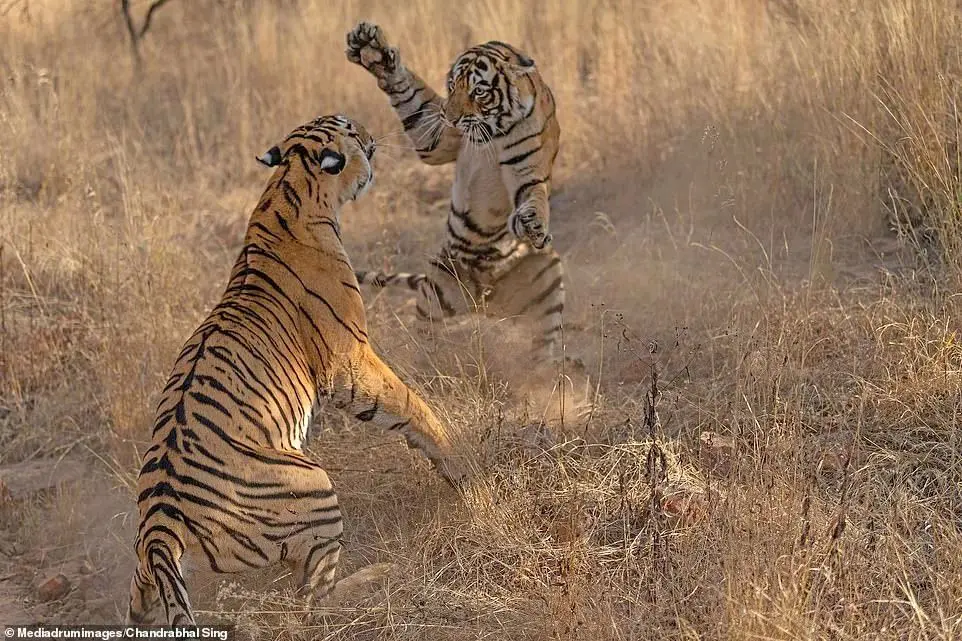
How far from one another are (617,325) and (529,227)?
3.84ft

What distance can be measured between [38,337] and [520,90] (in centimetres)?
279

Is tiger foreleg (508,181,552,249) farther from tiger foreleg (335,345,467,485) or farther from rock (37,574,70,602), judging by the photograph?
rock (37,574,70,602)

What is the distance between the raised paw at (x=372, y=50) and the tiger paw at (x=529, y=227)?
2.93 ft

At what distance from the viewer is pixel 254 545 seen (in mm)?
3641

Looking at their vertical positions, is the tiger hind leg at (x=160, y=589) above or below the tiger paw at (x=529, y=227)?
below

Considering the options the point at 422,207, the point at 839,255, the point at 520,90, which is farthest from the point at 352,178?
the point at 422,207

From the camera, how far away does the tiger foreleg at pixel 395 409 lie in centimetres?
437

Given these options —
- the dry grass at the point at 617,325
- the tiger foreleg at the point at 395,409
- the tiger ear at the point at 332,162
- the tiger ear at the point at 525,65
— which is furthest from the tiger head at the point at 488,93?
the tiger foreleg at the point at 395,409

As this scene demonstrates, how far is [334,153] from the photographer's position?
451 centimetres

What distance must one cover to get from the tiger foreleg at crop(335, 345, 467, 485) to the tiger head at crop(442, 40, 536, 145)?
124 centimetres

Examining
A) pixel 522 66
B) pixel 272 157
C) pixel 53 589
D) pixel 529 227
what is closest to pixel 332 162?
pixel 272 157

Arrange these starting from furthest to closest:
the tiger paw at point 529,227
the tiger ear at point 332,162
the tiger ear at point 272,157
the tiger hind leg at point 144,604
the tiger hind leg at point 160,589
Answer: the tiger paw at point 529,227 → the tiger ear at point 272,157 → the tiger ear at point 332,162 → the tiger hind leg at point 144,604 → the tiger hind leg at point 160,589

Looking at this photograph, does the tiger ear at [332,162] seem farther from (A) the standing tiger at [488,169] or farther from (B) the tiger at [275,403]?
(A) the standing tiger at [488,169]

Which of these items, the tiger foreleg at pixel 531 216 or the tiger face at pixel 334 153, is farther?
the tiger foreleg at pixel 531 216
